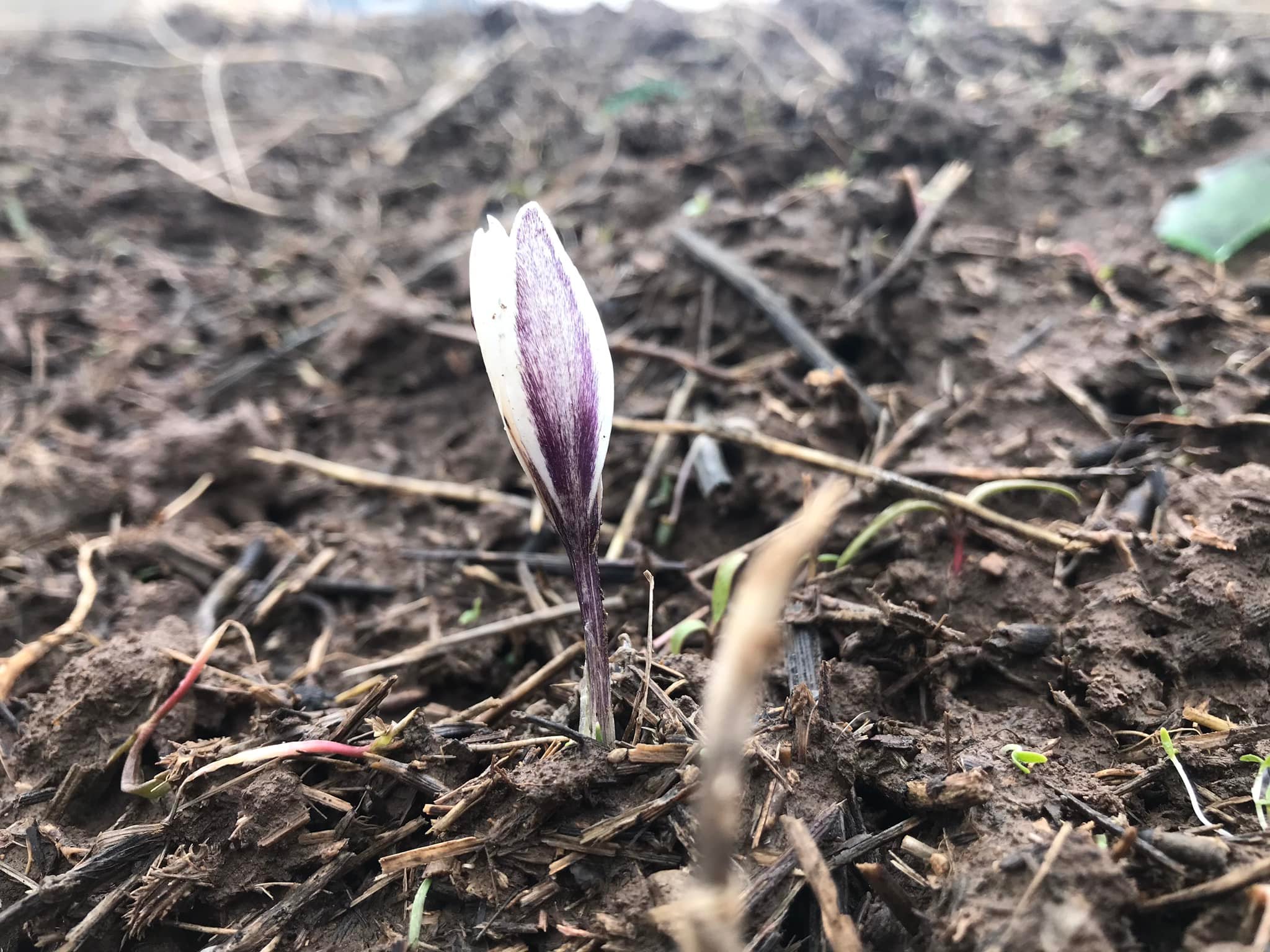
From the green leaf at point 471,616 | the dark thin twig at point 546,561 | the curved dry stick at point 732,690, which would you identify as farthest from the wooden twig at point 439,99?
the curved dry stick at point 732,690

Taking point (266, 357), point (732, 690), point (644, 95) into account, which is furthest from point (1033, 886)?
point (644, 95)

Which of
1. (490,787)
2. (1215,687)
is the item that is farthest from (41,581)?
(1215,687)

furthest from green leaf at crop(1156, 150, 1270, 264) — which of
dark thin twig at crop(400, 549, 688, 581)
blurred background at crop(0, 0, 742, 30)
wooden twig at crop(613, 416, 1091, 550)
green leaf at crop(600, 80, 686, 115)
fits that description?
blurred background at crop(0, 0, 742, 30)

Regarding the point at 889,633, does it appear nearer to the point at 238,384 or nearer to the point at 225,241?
the point at 238,384

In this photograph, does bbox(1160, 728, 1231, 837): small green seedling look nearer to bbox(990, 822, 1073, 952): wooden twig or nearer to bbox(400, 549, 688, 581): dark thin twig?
bbox(990, 822, 1073, 952): wooden twig

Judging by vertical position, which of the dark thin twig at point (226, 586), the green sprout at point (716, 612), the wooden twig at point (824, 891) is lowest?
the dark thin twig at point (226, 586)

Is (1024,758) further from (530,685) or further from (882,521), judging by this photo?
(530,685)

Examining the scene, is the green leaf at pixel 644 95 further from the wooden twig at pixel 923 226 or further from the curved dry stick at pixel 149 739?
the curved dry stick at pixel 149 739

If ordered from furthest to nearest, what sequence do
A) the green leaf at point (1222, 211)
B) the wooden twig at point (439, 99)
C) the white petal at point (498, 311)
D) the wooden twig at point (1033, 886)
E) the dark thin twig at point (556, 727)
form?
the wooden twig at point (439, 99) < the green leaf at point (1222, 211) < the dark thin twig at point (556, 727) < the white petal at point (498, 311) < the wooden twig at point (1033, 886)
